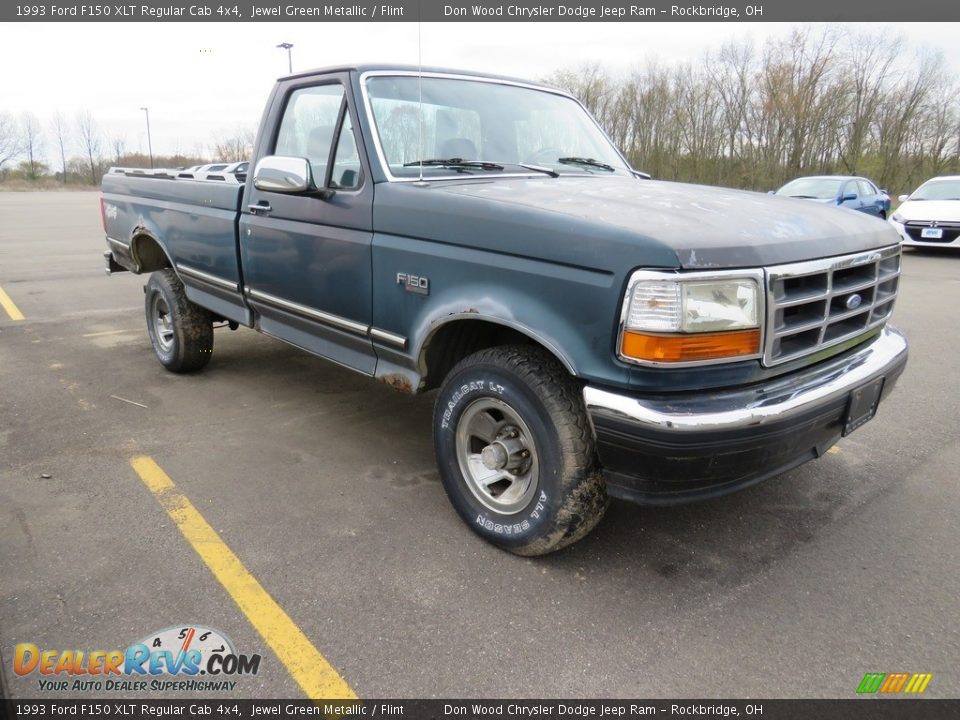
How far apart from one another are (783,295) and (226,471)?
9.35ft

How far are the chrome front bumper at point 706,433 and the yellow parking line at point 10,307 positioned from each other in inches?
285

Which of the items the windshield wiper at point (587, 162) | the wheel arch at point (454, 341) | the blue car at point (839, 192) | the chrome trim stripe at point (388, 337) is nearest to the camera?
the wheel arch at point (454, 341)

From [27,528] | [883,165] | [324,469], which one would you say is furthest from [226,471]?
[883,165]

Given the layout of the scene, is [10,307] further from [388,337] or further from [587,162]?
[587,162]

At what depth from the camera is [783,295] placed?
237 centimetres

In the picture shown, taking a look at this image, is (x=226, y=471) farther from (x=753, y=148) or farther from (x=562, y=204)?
(x=753, y=148)

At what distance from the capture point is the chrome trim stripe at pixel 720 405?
2.21m

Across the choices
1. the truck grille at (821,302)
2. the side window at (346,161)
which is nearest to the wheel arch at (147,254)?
the side window at (346,161)

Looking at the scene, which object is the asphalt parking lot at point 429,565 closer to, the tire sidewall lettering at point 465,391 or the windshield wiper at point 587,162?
the tire sidewall lettering at point 465,391

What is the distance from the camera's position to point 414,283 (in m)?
2.96

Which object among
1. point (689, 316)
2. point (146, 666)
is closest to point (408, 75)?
point (689, 316)

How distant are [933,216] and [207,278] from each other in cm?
1367

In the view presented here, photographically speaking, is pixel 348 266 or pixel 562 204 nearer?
pixel 562 204

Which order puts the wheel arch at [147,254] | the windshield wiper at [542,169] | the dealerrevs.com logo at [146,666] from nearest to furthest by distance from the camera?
the dealerrevs.com logo at [146,666], the windshield wiper at [542,169], the wheel arch at [147,254]
